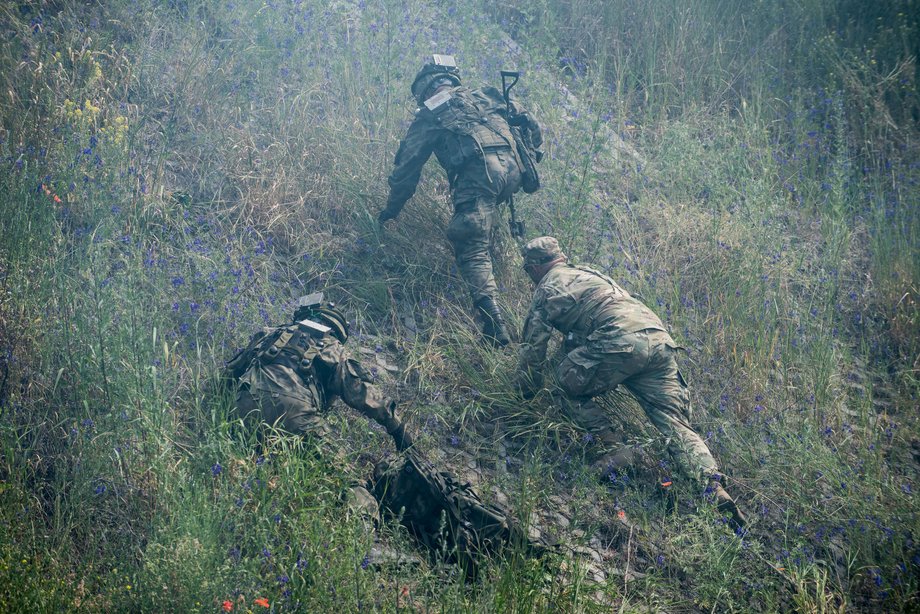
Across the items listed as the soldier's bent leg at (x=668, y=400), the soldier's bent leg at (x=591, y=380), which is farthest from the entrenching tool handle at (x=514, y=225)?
the soldier's bent leg at (x=668, y=400)

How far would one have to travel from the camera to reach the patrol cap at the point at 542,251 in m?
5.51

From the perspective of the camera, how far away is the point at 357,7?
27.8ft

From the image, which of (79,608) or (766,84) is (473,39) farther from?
(79,608)

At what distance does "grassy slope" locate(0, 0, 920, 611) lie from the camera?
12.3ft

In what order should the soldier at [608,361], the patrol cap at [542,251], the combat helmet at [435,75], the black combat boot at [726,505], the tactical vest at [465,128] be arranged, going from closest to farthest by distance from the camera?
the black combat boot at [726,505] < the soldier at [608,361] < the patrol cap at [542,251] < the tactical vest at [465,128] < the combat helmet at [435,75]

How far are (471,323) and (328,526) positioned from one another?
2524 millimetres

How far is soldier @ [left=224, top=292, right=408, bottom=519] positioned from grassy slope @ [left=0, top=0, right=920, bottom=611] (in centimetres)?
24

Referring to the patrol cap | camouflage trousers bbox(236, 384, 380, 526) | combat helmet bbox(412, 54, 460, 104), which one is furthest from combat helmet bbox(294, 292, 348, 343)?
combat helmet bbox(412, 54, 460, 104)

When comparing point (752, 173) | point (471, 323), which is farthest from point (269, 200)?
point (752, 173)

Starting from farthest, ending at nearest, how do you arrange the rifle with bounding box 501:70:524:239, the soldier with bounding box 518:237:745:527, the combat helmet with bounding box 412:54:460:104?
the combat helmet with bounding box 412:54:460:104
the rifle with bounding box 501:70:524:239
the soldier with bounding box 518:237:745:527

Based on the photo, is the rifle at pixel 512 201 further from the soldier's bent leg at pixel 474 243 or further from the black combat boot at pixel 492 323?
the black combat boot at pixel 492 323

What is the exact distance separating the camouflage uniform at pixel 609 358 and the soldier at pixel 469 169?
0.75 meters

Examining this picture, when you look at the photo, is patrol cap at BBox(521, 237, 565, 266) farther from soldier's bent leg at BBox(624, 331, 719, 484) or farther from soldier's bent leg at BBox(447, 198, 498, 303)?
soldier's bent leg at BBox(624, 331, 719, 484)

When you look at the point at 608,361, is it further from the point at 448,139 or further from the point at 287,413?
the point at 448,139
